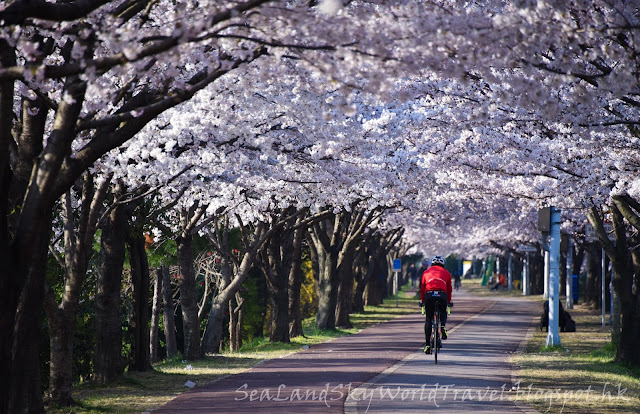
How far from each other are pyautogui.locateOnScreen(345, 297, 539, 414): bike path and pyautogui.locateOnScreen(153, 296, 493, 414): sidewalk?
1.35ft

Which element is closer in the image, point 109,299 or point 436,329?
point 109,299

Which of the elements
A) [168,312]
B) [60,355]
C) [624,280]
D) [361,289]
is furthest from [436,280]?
[361,289]

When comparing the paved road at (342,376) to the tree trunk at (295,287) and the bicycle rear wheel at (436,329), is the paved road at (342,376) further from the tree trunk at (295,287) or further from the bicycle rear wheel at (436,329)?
the tree trunk at (295,287)

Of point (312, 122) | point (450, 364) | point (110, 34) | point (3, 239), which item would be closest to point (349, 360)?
point (450, 364)

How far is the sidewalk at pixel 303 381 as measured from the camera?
12.3m

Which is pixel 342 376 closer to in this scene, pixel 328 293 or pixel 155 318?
pixel 328 293

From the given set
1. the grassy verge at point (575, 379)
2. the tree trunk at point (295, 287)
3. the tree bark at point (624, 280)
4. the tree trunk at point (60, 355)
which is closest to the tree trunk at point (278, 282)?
the tree trunk at point (295, 287)

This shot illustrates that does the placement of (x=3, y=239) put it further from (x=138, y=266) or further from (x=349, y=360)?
(x=349, y=360)

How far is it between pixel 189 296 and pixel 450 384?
8372 mm

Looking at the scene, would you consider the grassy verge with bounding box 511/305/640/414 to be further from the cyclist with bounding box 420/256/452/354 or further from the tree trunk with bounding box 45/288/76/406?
the tree trunk with bounding box 45/288/76/406

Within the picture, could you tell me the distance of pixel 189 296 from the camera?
2133 centimetres

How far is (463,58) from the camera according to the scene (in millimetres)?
7555

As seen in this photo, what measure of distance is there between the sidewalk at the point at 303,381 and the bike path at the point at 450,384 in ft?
1.35

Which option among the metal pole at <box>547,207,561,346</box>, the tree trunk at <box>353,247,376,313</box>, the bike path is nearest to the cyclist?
the bike path
